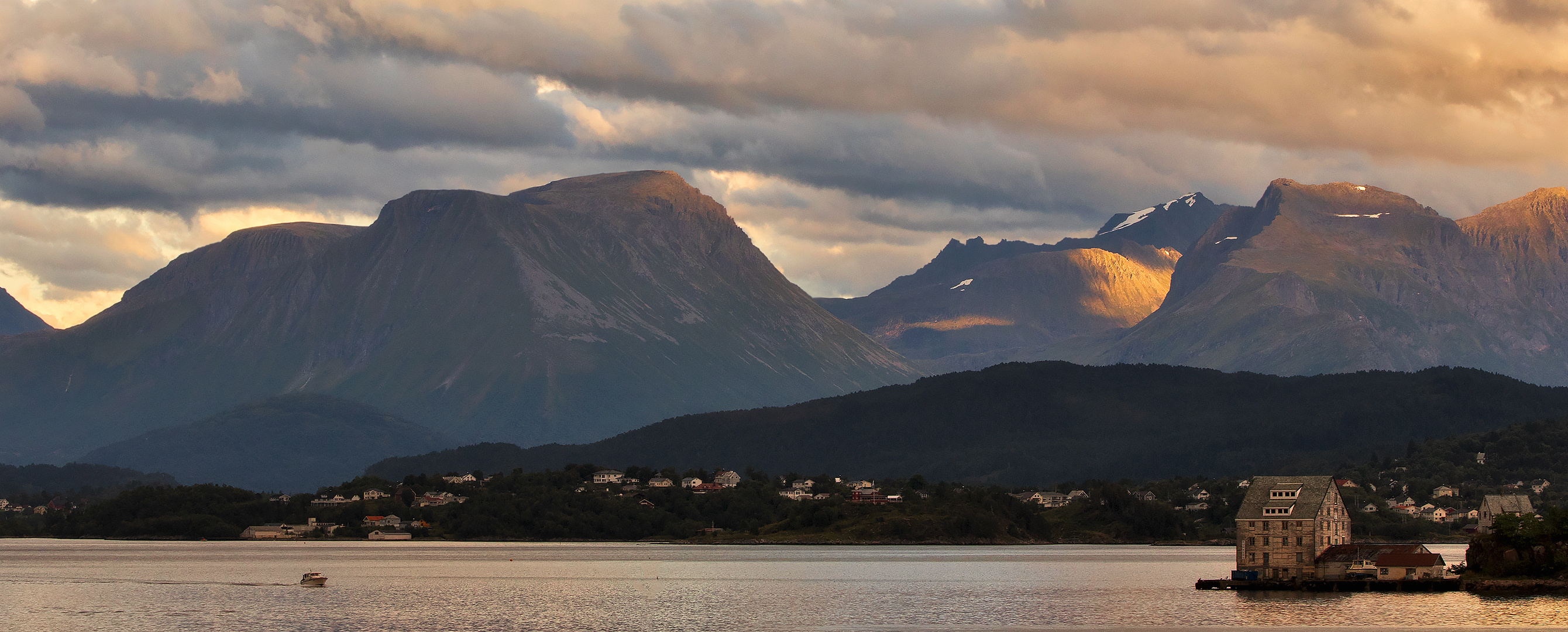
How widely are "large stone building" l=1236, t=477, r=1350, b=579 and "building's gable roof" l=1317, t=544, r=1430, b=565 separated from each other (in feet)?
2.33

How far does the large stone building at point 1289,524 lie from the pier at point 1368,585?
1687 mm

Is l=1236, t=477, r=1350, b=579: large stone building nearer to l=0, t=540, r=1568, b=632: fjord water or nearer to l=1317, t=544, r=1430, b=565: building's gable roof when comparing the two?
l=1317, t=544, r=1430, b=565: building's gable roof

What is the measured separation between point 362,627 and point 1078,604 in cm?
6265

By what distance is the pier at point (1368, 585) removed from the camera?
509 ft

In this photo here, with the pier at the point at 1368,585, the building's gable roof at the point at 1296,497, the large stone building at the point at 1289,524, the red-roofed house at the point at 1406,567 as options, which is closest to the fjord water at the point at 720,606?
the pier at the point at 1368,585

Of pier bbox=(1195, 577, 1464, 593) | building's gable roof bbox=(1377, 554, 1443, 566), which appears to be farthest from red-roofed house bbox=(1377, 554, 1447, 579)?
pier bbox=(1195, 577, 1464, 593)

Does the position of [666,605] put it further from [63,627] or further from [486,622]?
[63,627]

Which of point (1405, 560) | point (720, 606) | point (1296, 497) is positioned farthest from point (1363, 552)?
point (720, 606)

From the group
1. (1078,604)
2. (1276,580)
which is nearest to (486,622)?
(1078,604)

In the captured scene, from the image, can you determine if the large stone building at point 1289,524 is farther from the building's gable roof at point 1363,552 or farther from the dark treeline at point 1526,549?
the dark treeline at point 1526,549

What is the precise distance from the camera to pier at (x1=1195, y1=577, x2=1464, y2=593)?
15512 centimetres

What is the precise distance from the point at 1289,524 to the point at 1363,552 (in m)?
8.32

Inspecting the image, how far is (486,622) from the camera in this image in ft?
473

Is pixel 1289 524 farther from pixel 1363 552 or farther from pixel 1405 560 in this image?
pixel 1405 560
